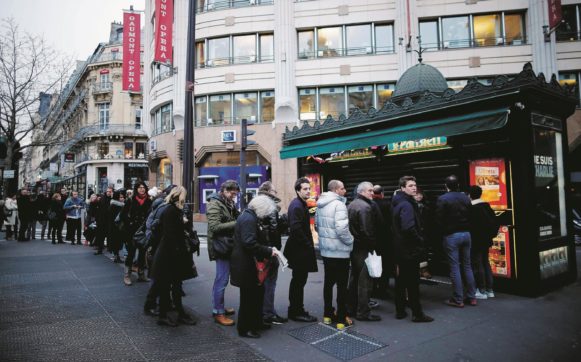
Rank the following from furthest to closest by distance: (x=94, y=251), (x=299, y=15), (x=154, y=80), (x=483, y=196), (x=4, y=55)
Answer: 1. (x=154, y=80)
2. (x=299, y=15)
3. (x=4, y=55)
4. (x=94, y=251)
5. (x=483, y=196)

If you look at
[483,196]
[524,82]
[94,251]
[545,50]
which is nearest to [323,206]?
[483,196]

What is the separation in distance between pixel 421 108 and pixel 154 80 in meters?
22.8

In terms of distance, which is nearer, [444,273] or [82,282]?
[82,282]

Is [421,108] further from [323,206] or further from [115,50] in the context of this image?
[115,50]

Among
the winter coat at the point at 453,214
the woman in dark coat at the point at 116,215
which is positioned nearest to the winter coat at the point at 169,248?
the winter coat at the point at 453,214

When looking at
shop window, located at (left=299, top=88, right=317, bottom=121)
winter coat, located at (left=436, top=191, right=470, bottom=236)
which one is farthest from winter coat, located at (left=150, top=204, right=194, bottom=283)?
shop window, located at (left=299, top=88, right=317, bottom=121)

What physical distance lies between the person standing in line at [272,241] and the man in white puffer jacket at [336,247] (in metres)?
0.57

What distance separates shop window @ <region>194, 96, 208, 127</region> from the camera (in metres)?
21.9

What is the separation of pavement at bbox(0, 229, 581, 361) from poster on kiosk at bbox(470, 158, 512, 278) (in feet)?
1.98

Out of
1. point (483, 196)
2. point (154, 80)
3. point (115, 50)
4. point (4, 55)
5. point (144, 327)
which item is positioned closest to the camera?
point (144, 327)

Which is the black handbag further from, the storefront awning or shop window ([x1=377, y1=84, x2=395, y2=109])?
shop window ([x1=377, y1=84, x2=395, y2=109])

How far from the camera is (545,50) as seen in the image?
1905 cm

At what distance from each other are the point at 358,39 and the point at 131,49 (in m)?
16.6

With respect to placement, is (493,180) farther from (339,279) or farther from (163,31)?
(163,31)
